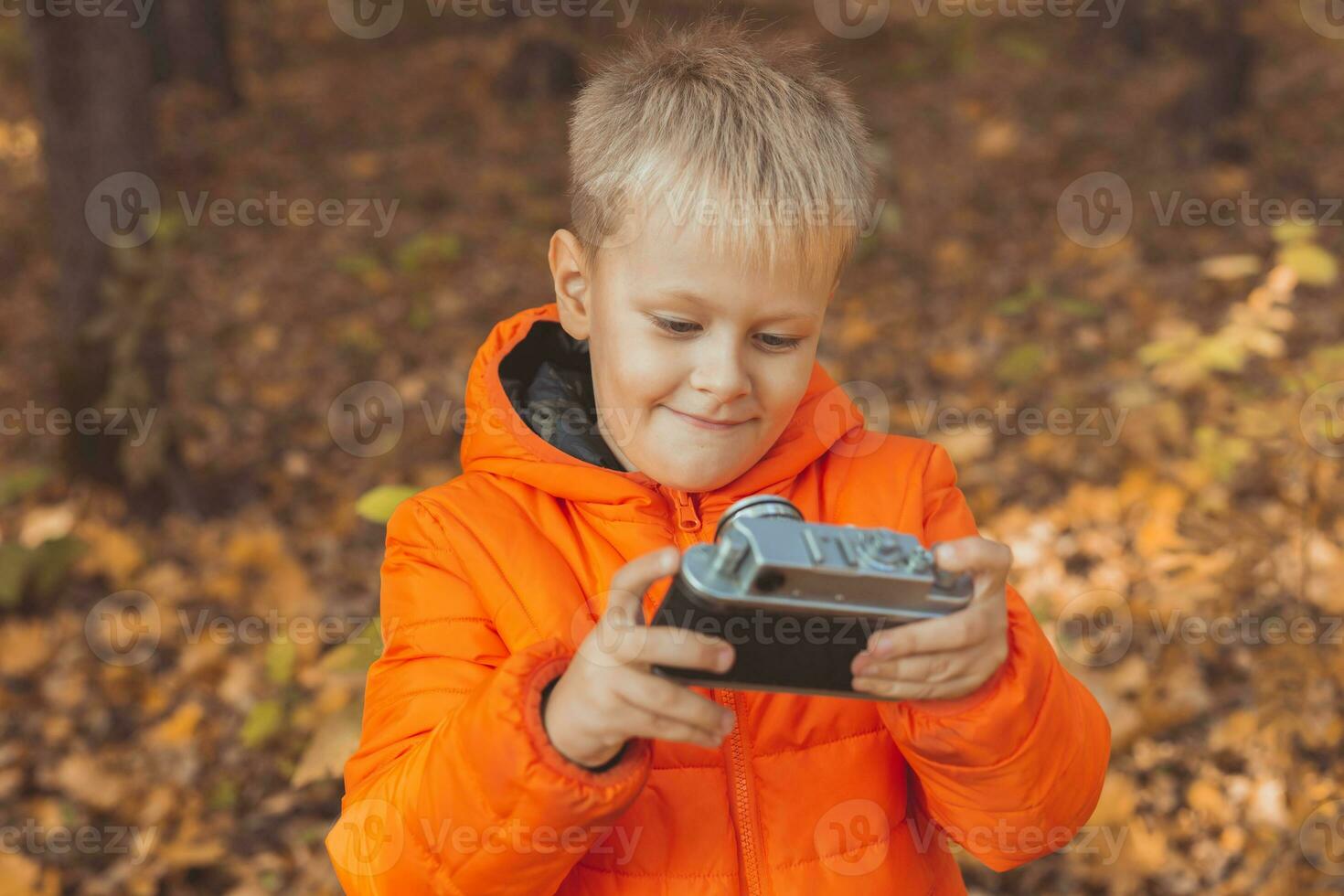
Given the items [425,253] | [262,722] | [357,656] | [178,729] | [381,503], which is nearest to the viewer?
[357,656]

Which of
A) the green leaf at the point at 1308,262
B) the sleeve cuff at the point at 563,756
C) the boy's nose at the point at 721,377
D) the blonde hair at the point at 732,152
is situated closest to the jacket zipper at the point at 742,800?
the sleeve cuff at the point at 563,756

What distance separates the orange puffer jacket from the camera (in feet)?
5.43

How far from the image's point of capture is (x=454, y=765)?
1.66m

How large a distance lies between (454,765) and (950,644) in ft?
2.34

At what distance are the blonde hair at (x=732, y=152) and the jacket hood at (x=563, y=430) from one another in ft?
0.89

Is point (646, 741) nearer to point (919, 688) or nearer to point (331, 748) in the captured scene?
point (919, 688)

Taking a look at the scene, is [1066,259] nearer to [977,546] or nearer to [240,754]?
[240,754]

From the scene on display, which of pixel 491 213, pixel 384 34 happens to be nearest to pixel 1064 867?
pixel 491 213

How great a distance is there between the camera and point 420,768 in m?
1.74

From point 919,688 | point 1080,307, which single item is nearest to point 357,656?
point 919,688

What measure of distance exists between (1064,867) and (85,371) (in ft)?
14.7

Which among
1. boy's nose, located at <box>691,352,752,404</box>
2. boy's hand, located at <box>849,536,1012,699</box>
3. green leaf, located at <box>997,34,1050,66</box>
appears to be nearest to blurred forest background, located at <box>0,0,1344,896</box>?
green leaf, located at <box>997,34,1050,66</box>

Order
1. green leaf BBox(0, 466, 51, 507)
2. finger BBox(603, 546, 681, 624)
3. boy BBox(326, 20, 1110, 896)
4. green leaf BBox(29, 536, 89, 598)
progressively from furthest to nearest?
1. green leaf BBox(0, 466, 51, 507)
2. green leaf BBox(29, 536, 89, 598)
3. boy BBox(326, 20, 1110, 896)
4. finger BBox(603, 546, 681, 624)

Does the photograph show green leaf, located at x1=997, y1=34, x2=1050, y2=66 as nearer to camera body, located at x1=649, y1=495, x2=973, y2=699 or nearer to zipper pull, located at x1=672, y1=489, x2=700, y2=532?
zipper pull, located at x1=672, y1=489, x2=700, y2=532
